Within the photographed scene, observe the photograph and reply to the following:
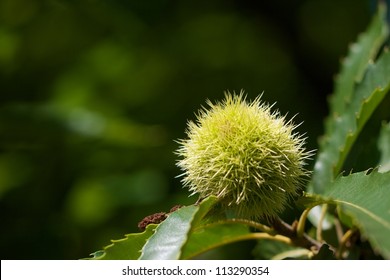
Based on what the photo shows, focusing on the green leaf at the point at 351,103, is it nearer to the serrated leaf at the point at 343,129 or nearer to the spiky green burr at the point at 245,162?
the serrated leaf at the point at 343,129

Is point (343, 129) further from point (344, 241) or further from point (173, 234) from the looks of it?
point (173, 234)

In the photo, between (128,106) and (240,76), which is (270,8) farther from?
(128,106)

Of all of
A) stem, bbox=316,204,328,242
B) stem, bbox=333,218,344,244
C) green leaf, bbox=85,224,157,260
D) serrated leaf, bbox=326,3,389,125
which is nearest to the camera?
green leaf, bbox=85,224,157,260

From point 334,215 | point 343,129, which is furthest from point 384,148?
point 334,215

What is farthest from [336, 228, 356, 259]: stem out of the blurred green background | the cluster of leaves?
the blurred green background

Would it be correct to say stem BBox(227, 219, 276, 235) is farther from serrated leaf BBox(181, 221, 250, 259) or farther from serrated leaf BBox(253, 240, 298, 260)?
serrated leaf BBox(253, 240, 298, 260)

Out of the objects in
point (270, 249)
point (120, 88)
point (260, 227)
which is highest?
point (120, 88)

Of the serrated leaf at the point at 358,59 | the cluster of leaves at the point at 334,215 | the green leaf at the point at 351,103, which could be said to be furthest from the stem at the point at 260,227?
the serrated leaf at the point at 358,59
